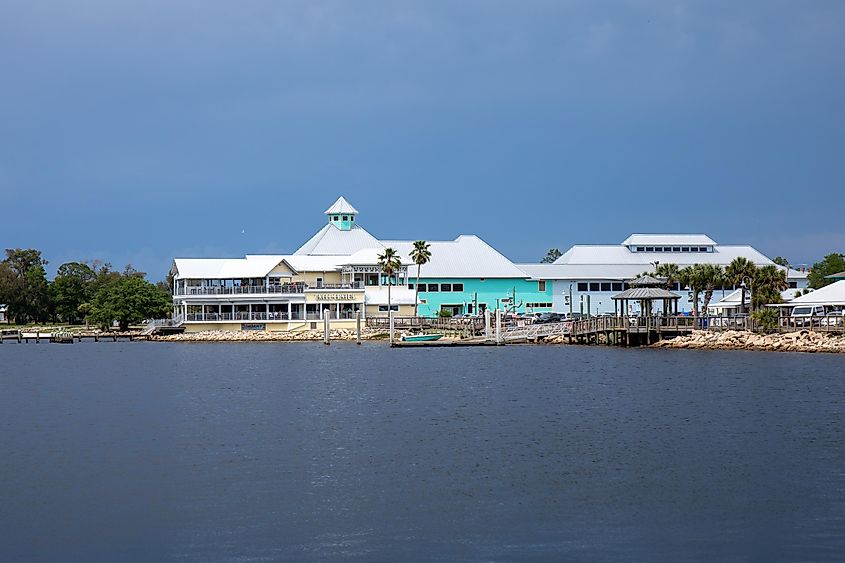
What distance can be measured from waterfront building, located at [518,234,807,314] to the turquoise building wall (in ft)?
4.05

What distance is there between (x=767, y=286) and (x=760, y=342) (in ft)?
26.2

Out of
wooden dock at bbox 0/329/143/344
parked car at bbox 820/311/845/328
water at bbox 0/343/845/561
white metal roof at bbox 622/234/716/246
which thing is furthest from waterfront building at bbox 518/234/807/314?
water at bbox 0/343/845/561

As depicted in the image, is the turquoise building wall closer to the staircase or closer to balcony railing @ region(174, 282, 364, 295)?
balcony railing @ region(174, 282, 364, 295)

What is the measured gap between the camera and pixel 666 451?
90.1ft

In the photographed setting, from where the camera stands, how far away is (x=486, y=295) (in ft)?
341

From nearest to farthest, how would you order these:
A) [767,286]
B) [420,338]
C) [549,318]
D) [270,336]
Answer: [767,286], [420,338], [270,336], [549,318]

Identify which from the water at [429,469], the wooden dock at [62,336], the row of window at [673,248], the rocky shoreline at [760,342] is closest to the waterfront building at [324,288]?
the wooden dock at [62,336]

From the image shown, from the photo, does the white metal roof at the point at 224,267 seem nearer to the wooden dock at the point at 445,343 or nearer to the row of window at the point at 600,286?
the wooden dock at the point at 445,343

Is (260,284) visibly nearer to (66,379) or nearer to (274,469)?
(66,379)

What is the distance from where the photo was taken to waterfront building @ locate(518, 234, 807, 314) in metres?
103

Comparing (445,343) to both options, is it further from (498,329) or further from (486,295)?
(486,295)

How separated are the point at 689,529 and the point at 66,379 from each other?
40.7 m

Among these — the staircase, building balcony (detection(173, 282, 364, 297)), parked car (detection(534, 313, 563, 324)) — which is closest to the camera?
building balcony (detection(173, 282, 364, 297))

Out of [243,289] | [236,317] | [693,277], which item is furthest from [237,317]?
[693,277]
